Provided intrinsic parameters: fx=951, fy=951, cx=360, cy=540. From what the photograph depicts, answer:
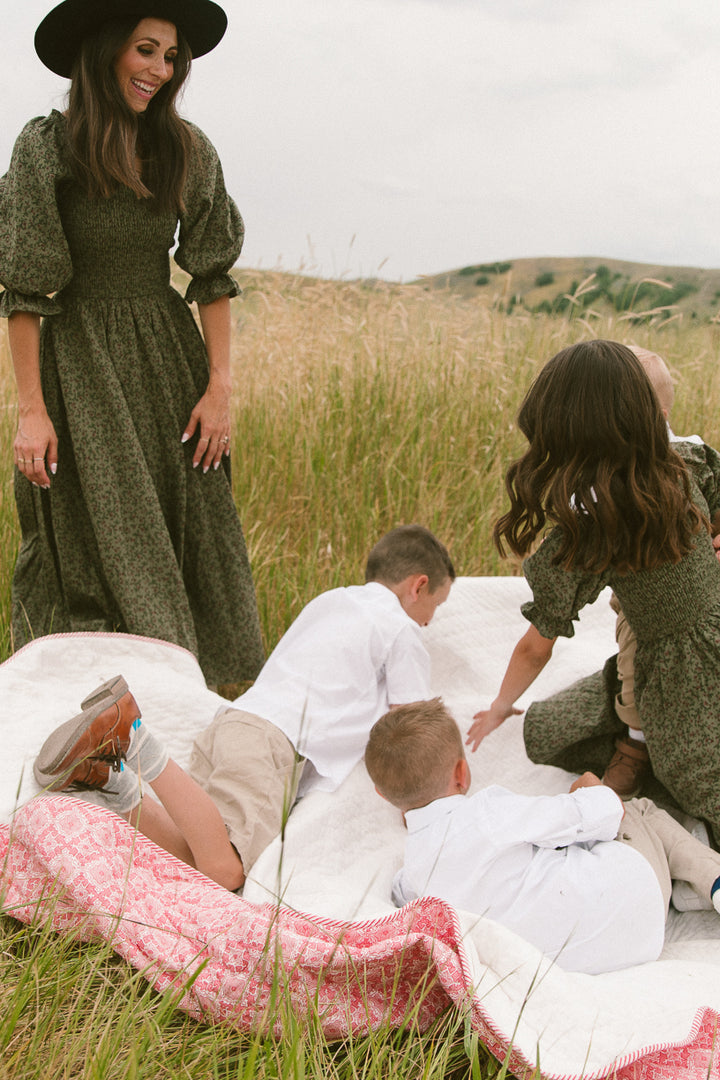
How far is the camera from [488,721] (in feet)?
7.67

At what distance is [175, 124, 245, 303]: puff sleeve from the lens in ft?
8.43

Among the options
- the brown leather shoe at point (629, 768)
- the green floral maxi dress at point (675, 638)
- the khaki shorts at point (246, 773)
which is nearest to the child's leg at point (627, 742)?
the brown leather shoe at point (629, 768)

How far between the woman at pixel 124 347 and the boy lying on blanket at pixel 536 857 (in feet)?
3.44

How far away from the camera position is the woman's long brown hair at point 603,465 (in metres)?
1.83

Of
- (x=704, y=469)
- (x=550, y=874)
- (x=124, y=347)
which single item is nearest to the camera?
(x=550, y=874)

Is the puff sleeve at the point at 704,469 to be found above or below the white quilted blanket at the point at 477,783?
above

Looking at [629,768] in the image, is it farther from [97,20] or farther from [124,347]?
[97,20]

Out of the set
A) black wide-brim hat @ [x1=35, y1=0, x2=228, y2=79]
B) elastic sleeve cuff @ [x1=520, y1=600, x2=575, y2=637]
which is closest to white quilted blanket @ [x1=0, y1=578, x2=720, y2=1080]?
elastic sleeve cuff @ [x1=520, y1=600, x2=575, y2=637]

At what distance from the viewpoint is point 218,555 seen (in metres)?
2.90

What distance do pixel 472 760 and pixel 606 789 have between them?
28.2 inches

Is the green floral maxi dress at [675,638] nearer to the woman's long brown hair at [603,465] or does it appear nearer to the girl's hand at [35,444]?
the woman's long brown hair at [603,465]

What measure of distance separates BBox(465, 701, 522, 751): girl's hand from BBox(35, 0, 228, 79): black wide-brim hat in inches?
73.2

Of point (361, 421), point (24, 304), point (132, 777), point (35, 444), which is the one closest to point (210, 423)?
point (35, 444)

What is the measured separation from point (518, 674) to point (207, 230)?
58.4 inches
